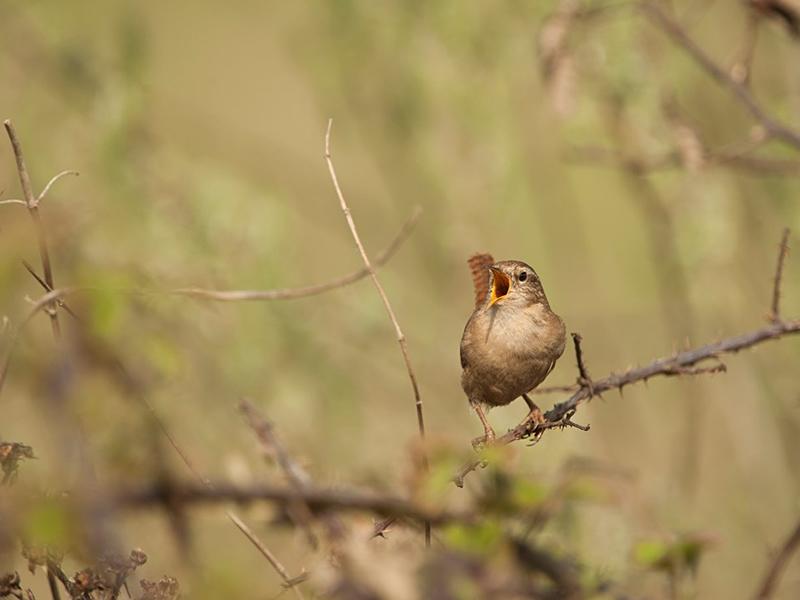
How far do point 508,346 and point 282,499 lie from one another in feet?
6.25

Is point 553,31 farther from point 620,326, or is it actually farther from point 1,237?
point 620,326

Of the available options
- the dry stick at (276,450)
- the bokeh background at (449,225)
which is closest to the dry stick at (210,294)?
the dry stick at (276,450)

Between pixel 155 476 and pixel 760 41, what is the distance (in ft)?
20.7

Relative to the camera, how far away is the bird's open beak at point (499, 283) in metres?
3.36

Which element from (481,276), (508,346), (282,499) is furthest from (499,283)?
(282,499)

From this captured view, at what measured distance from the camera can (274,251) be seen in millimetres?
5668

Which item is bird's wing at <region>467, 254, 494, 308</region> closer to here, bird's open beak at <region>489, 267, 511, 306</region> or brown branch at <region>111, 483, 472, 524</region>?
bird's open beak at <region>489, 267, 511, 306</region>

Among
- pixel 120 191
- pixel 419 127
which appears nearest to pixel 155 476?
pixel 120 191

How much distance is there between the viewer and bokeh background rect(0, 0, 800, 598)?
5.30 m

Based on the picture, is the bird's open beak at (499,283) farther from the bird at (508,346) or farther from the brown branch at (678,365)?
the brown branch at (678,365)

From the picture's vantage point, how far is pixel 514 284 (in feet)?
10.9

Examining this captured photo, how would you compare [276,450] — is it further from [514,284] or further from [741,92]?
[741,92]

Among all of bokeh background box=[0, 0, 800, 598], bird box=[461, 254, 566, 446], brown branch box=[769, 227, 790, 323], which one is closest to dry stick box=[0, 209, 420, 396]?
brown branch box=[769, 227, 790, 323]

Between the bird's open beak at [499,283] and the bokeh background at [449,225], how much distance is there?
126 centimetres
